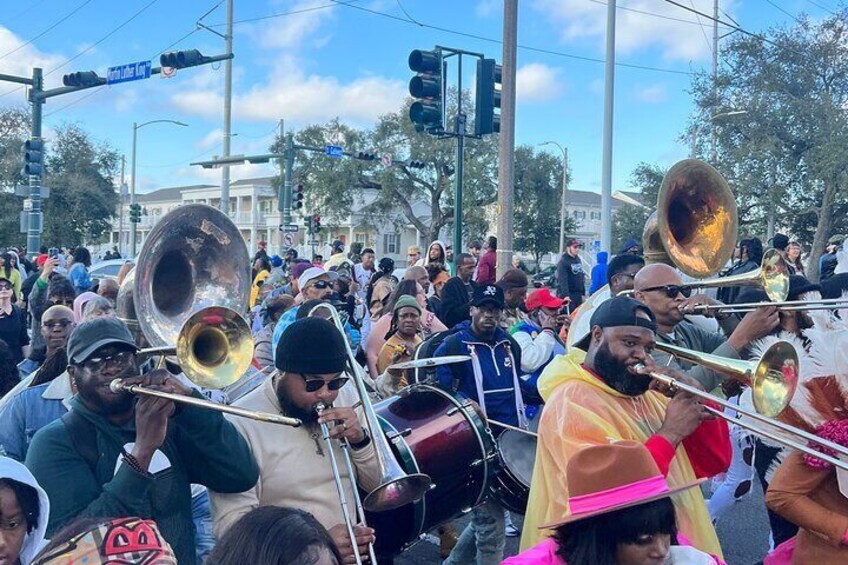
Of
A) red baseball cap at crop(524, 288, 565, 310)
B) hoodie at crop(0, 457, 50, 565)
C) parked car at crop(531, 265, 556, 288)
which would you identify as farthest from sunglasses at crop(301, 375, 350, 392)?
parked car at crop(531, 265, 556, 288)

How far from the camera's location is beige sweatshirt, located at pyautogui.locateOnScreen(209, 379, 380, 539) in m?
3.14

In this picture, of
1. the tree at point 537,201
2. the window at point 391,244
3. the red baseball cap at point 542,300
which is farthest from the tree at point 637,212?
the red baseball cap at point 542,300

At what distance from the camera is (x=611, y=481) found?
98.0 inches

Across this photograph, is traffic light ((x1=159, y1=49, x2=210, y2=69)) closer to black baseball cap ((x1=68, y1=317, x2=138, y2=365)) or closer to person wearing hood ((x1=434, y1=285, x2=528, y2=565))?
person wearing hood ((x1=434, y1=285, x2=528, y2=565))

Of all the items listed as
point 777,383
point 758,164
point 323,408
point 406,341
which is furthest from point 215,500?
point 758,164

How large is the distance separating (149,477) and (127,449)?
143 millimetres

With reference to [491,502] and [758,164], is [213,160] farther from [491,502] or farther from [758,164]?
[491,502]

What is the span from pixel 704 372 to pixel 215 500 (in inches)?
93.6

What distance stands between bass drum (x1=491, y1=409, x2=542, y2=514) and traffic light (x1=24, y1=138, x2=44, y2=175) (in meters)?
14.8

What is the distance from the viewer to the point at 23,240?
134 feet

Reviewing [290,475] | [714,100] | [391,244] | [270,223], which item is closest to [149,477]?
[290,475]

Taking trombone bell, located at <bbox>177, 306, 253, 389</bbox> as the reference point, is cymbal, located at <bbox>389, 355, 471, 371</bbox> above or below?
below

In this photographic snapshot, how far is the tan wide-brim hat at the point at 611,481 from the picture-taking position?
8.02 feet

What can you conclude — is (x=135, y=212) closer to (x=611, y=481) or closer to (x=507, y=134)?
(x=507, y=134)
